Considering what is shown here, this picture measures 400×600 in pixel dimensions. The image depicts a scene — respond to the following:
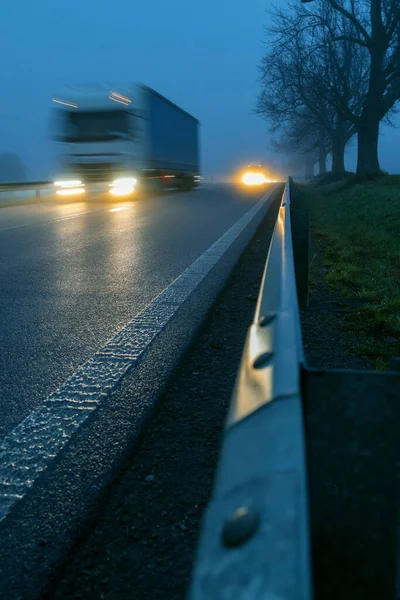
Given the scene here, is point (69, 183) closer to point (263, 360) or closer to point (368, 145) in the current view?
point (368, 145)

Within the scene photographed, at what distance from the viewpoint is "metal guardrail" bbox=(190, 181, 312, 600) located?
53 centimetres

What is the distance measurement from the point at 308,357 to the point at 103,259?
20.2 ft

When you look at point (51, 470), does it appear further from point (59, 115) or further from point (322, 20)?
point (322, 20)

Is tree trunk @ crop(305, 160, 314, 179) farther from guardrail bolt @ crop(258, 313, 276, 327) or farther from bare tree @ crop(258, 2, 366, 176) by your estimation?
guardrail bolt @ crop(258, 313, 276, 327)

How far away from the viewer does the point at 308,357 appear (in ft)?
4.77

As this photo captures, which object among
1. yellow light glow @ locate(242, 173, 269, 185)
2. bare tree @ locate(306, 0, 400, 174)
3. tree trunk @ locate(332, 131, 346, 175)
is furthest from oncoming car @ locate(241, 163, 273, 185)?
bare tree @ locate(306, 0, 400, 174)

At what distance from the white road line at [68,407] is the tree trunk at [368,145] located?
25963mm

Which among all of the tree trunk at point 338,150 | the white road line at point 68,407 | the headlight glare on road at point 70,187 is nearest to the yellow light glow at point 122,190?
the headlight glare on road at point 70,187

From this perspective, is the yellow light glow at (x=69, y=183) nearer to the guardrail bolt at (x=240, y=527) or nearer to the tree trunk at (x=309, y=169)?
the guardrail bolt at (x=240, y=527)

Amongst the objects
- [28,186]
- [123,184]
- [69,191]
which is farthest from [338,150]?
[28,186]

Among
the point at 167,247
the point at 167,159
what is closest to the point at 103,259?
the point at 167,247

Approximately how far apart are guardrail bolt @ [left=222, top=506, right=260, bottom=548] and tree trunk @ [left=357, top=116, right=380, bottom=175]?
2900cm

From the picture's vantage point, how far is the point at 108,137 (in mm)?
21391

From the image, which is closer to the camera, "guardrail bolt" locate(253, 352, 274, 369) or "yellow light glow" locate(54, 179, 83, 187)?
"guardrail bolt" locate(253, 352, 274, 369)
